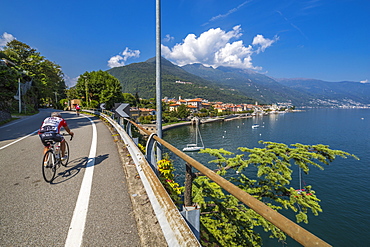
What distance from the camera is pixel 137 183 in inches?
147

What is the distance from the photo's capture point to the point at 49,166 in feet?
13.2

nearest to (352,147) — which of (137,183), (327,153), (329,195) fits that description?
(329,195)

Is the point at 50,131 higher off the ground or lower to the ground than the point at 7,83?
lower

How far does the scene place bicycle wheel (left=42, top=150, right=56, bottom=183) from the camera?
12.8 ft

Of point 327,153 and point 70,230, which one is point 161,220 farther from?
point 327,153

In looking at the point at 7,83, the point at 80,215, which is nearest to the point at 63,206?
the point at 80,215

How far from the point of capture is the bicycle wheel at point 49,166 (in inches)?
154

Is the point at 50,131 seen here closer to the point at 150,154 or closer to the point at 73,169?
the point at 73,169

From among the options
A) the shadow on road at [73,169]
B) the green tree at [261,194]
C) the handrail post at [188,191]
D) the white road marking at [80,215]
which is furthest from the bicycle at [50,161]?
the green tree at [261,194]

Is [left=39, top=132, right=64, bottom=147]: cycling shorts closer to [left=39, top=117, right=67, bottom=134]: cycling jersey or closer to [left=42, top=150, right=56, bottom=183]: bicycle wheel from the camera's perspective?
[left=39, top=117, right=67, bottom=134]: cycling jersey

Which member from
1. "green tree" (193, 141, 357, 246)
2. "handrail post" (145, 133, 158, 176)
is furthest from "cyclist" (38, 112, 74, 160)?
"green tree" (193, 141, 357, 246)

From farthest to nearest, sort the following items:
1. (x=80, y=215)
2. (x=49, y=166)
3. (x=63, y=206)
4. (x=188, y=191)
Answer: (x=49, y=166), (x=63, y=206), (x=80, y=215), (x=188, y=191)

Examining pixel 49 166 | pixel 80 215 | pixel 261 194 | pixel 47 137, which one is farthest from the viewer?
pixel 261 194

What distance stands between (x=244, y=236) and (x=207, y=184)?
2529 millimetres
